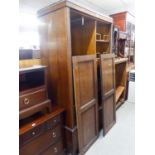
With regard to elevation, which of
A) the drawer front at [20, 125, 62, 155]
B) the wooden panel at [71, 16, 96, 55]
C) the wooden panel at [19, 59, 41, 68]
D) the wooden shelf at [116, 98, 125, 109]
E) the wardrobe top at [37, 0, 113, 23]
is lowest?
the wooden shelf at [116, 98, 125, 109]

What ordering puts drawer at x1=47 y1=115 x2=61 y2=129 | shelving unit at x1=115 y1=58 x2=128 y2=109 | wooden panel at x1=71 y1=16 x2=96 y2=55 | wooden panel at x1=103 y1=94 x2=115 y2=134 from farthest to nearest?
shelving unit at x1=115 y1=58 x2=128 y2=109, wooden panel at x1=103 y1=94 x2=115 y2=134, wooden panel at x1=71 y1=16 x2=96 y2=55, drawer at x1=47 y1=115 x2=61 y2=129

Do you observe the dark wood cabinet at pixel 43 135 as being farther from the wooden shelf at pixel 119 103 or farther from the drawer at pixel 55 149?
the wooden shelf at pixel 119 103

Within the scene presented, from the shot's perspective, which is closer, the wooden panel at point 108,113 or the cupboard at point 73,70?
the cupboard at point 73,70

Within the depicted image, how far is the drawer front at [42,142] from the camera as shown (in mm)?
1729

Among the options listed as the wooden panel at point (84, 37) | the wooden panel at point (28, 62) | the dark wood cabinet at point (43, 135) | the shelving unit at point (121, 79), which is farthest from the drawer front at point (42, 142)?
the shelving unit at point (121, 79)

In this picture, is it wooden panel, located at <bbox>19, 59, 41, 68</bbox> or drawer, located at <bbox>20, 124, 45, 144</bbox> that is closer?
drawer, located at <bbox>20, 124, 45, 144</bbox>

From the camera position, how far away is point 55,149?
6.91ft

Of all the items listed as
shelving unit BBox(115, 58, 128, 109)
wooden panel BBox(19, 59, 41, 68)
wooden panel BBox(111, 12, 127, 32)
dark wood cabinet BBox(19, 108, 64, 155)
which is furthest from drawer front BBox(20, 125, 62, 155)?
wooden panel BBox(111, 12, 127, 32)

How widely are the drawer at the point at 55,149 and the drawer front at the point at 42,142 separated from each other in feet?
0.20

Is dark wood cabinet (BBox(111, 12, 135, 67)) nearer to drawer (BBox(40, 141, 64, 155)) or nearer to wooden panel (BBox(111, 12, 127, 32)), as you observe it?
wooden panel (BBox(111, 12, 127, 32))

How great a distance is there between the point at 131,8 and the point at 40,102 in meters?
4.69

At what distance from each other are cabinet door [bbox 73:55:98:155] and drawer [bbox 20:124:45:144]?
0.53 meters

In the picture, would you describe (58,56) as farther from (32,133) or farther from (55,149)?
(55,149)

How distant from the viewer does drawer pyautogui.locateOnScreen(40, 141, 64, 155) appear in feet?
6.56
